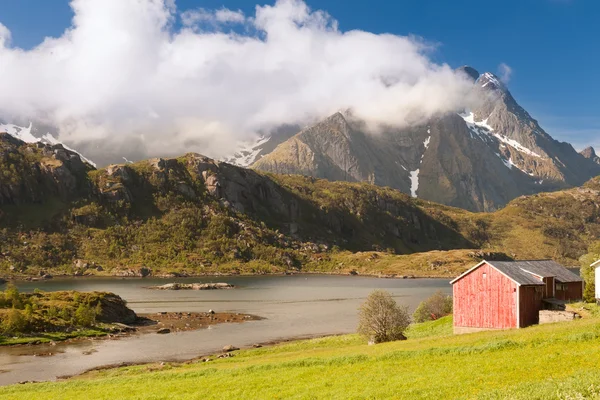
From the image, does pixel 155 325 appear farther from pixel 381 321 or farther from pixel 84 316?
pixel 381 321

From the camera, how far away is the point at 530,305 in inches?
2298

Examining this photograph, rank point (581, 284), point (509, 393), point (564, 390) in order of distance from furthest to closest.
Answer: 1. point (581, 284)
2. point (509, 393)
3. point (564, 390)

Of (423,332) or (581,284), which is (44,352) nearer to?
(423,332)

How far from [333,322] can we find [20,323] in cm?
5614

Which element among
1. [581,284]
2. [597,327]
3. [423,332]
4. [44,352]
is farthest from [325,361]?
[44,352]

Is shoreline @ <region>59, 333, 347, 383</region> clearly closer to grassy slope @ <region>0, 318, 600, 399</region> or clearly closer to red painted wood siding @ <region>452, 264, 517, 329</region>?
grassy slope @ <region>0, 318, 600, 399</region>

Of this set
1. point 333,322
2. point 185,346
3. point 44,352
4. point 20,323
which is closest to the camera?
point 44,352

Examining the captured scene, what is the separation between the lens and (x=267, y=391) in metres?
30.1

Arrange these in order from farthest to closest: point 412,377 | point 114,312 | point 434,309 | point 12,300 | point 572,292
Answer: point 114,312 → point 12,300 → point 434,309 → point 572,292 → point 412,377

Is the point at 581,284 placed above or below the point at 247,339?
above

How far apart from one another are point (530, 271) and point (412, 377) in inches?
1595

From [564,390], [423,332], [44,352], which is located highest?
[564,390]

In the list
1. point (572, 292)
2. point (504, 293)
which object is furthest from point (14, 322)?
point (572, 292)

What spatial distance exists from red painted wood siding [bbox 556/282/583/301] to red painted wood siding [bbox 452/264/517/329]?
37.5ft
